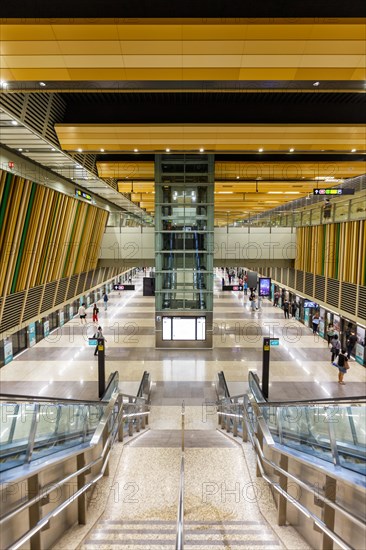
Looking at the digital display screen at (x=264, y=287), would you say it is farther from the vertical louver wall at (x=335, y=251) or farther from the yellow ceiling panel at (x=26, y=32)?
the yellow ceiling panel at (x=26, y=32)

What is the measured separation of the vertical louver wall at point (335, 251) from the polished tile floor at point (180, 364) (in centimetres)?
342

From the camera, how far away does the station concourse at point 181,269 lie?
3.70 metres

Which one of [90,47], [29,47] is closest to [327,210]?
[90,47]

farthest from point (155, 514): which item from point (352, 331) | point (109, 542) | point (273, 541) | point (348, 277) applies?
point (352, 331)

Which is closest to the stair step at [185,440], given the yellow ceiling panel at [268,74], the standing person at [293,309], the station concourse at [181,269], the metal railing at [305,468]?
the station concourse at [181,269]

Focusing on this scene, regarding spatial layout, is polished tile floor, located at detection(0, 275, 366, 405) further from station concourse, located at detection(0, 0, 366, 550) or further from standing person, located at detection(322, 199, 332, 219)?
standing person, located at detection(322, 199, 332, 219)

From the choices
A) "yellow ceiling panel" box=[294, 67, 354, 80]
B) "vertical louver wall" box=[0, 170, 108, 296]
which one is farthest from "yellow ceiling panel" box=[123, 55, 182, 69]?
"vertical louver wall" box=[0, 170, 108, 296]

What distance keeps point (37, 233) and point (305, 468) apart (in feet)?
27.7

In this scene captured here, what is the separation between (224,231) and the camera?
1548 cm

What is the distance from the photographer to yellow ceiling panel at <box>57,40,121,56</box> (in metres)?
5.31

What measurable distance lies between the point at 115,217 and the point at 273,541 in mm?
15394

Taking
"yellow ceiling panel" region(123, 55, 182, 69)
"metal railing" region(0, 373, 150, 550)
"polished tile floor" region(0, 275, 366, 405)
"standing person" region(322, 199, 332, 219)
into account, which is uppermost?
"yellow ceiling panel" region(123, 55, 182, 69)

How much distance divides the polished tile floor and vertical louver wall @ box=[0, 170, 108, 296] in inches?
138
